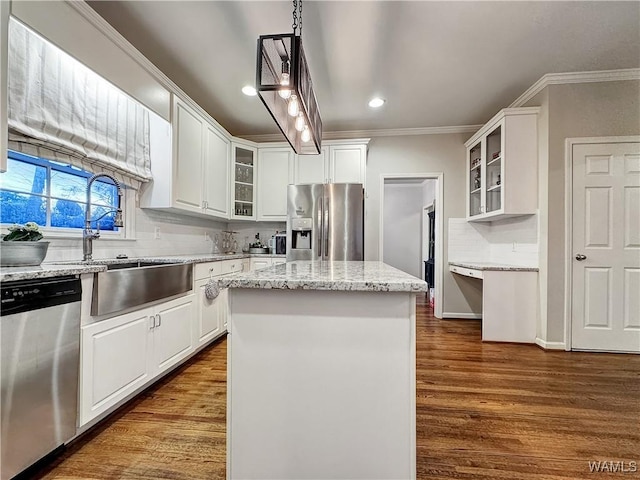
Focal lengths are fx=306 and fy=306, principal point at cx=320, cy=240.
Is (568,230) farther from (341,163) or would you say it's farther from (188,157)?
(188,157)

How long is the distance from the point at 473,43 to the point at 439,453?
2.89m

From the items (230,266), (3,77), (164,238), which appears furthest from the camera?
(230,266)

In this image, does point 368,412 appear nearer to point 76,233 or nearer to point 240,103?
point 76,233

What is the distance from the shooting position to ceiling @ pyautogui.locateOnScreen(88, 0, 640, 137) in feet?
6.98

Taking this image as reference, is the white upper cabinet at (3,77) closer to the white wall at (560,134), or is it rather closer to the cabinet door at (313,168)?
the cabinet door at (313,168)

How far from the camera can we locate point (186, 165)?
2.99 metres

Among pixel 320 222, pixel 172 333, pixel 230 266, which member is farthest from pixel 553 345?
pixel 172 333

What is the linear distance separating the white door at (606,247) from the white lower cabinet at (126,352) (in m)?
3.69

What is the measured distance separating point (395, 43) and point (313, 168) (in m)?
1.89

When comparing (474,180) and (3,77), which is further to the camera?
(474,180)

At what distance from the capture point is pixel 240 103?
3.59 m

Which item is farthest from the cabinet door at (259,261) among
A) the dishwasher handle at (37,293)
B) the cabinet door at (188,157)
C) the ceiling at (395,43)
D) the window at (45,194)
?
the dishwasher handle at (37,293)

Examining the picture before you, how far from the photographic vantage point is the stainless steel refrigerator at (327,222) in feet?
12.4

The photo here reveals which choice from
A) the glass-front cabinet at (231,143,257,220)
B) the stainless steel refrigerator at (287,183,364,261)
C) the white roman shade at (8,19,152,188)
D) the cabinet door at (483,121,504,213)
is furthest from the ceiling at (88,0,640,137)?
the stainless steel refrigerator at (287,183,364,261)
